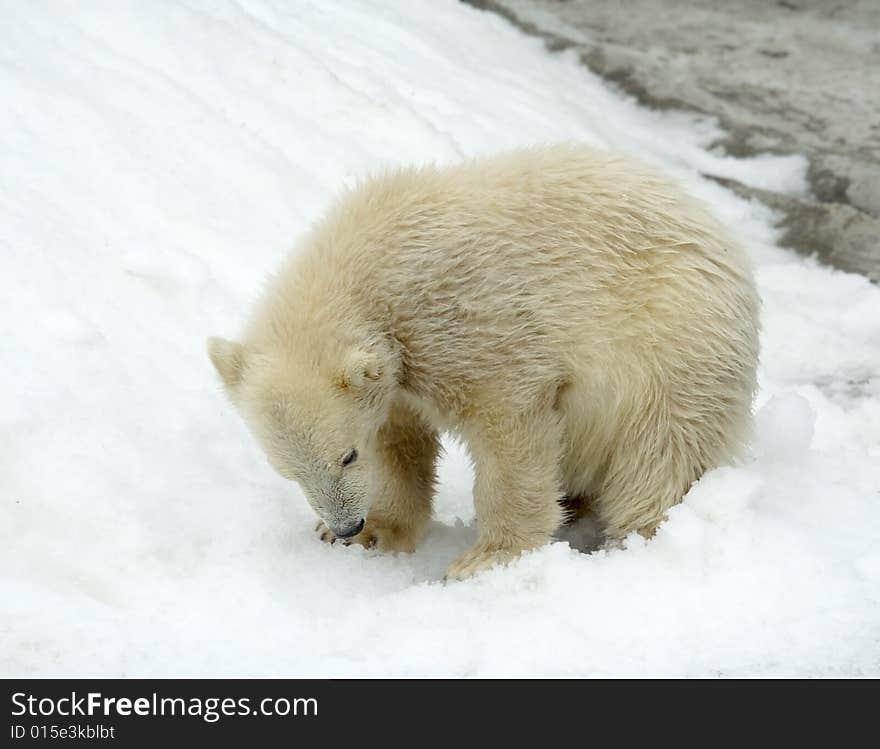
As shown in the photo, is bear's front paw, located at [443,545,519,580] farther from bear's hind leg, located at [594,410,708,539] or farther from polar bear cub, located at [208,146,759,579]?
bear's hind leg, located at [594,410,708,539]

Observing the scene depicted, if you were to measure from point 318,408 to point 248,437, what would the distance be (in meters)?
1.13

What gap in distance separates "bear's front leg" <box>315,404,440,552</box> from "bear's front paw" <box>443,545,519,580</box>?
42 centimetres

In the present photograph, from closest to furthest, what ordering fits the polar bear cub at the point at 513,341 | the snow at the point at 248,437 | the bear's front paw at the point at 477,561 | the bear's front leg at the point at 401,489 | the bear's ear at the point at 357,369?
the snow at the point at 248,437, the bear's ear at the point at 357,369, the polar bear cub at the point at 513,341, the bear's front paw at the point at 477,561, the bear's front leg at the point at 401,489

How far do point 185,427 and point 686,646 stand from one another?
7.93 feet

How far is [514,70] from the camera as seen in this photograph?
31.8 ft

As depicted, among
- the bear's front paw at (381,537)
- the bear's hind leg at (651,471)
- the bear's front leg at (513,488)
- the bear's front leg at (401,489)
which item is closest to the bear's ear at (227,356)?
the bear's front leg at (401,489)

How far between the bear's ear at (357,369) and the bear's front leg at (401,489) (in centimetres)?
70

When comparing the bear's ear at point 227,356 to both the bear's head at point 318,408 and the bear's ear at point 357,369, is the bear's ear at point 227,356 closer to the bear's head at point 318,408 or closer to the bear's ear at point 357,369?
the bear's head at point 318,408

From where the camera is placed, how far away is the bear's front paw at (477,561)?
431cm

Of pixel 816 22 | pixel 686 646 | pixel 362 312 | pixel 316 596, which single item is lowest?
pixel 316 596

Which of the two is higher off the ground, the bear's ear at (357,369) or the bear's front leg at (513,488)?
the bear's ear at (357,369)

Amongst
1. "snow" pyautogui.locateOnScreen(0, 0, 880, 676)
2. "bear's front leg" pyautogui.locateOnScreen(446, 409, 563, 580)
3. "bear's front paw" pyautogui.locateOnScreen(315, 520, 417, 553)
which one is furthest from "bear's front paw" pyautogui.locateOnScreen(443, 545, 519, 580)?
"bear's front paw" pyautogui.locateOnScreen(315, 520, 417, 553)
